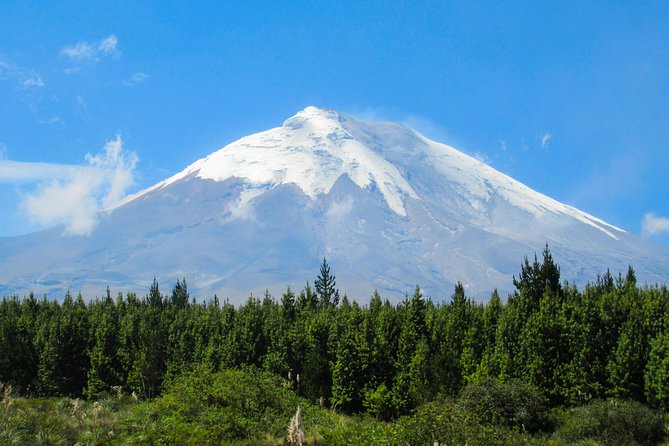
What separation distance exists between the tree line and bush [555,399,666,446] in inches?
118

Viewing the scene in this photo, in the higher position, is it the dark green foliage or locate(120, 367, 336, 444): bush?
the dark green foliage

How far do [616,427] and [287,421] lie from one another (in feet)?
41.6

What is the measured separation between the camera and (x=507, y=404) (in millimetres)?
26406

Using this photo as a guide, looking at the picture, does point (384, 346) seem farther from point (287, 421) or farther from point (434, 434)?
point (434, 434)

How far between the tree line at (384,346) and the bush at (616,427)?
3.00 metres

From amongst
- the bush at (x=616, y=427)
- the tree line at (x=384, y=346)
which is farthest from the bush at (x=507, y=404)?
the tree line at (x=384, y=346)

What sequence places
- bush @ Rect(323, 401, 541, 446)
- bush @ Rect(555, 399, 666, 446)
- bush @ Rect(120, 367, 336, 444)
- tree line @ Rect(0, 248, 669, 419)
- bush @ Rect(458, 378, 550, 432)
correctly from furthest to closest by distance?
tree line @ Rect(0, 248, 669, 419) < bush @ Rect(458, 378, 550, 432) < bush @ Rect(120, 367, 336, 444) < bush @ Rect(555, 399, 666, 446) < bush @ Rect(323, 401, 541, 446)

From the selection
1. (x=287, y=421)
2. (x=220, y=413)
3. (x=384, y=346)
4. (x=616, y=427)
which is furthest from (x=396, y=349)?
(x=616, y=427)

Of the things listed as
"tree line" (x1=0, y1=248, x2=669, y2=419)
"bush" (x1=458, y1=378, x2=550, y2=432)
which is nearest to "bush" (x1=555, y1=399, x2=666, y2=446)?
"bush" (x1=458, y1=378, x2=550, y2=432)

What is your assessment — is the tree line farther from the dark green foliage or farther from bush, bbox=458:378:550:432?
bush, bbox=458:378:550:432

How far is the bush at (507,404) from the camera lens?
2592 centimetres

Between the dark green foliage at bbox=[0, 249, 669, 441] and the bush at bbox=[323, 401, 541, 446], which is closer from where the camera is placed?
the bush at bbox=[323, 401, 541, 446]

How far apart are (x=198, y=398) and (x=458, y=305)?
1606 cm

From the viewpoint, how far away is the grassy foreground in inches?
840
